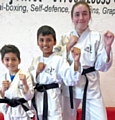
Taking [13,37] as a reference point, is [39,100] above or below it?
below

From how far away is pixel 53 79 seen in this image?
144 centimetres

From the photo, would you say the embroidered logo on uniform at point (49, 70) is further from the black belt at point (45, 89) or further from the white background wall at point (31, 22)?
the white background wall at point (31, 22)

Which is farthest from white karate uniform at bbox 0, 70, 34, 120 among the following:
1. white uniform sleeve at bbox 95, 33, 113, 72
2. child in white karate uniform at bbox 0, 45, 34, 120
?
white uniform sleeve at bbox 95, 33, 113, 72

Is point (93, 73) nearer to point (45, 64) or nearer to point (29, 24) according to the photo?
point (45, 64)

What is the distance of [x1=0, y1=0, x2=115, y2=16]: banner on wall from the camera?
196 cm

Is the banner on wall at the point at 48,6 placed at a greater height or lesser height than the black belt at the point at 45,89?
greater

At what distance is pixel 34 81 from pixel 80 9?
0.47 m

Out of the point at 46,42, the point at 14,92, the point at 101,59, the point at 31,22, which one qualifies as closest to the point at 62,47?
the point at 46,42

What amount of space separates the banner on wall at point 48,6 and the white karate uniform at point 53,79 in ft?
2.00

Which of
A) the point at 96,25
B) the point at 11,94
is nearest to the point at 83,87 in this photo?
the point at 11,94

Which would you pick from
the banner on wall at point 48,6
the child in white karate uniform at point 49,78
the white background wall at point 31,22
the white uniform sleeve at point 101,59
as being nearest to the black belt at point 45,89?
the child in white karate uniform at point 49,78

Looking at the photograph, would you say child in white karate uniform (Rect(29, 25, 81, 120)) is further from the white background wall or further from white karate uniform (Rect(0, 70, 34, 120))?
the white background wall

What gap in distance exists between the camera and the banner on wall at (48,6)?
1.96 m

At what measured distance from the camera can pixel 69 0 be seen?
198 cm
